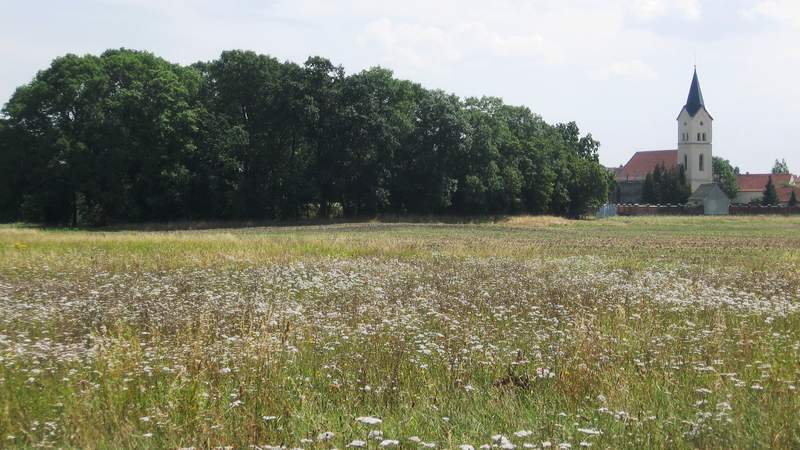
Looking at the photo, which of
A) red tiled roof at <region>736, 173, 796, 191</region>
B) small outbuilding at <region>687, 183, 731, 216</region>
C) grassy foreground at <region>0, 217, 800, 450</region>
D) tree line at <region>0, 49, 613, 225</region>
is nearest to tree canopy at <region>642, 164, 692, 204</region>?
small outbuilding at <region>687, 183, 731, 216</region>

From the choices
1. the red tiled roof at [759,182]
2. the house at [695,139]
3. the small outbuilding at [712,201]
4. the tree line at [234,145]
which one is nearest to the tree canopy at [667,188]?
the small outbuilding at [712,201]

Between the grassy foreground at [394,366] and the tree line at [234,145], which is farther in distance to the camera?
the tree line at [234,145]

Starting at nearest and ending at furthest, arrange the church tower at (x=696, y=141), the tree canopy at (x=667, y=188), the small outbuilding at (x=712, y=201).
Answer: the small outbuilding at (x=712, y=201) → the tree canopy at (x=667, y=188) → the church tower at (x=696, y=141)

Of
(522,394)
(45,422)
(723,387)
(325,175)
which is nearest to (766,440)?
(723,387)

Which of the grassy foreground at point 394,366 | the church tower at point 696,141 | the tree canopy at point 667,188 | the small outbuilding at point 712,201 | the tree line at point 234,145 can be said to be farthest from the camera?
the church tower at point 696,141

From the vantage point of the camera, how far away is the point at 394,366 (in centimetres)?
941

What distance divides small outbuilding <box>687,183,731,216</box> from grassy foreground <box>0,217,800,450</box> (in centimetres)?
13149

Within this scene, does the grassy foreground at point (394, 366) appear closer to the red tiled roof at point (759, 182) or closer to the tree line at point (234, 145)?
the tree line at point (234, 145)

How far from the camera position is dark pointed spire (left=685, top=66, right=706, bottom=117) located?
18350 cm

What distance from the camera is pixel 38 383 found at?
8766mm

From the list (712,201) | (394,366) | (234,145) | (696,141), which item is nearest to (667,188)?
(712,201)

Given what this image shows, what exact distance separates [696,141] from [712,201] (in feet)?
137

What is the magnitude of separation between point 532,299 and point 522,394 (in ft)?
23.9

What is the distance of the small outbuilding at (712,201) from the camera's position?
461 feet
